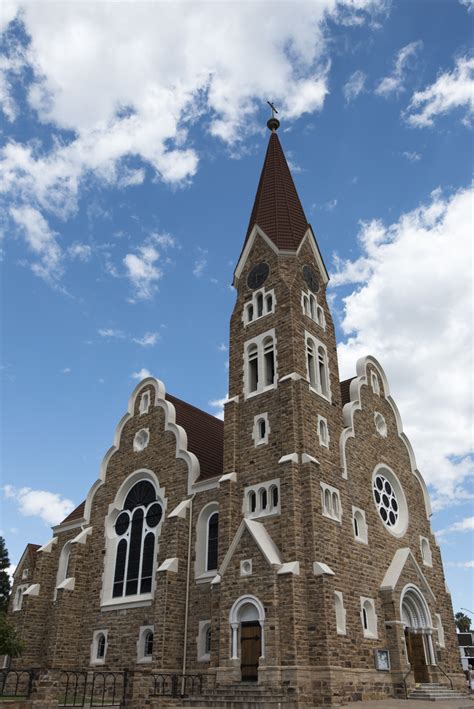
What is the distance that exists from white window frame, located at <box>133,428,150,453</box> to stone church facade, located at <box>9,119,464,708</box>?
0.37ft

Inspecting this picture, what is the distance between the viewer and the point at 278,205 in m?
30.3

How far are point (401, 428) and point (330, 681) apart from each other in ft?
48.7

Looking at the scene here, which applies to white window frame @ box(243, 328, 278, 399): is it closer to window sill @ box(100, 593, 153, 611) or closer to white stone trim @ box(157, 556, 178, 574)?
white stone trim @ box(157, 556, 178, 574)

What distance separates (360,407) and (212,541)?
8.87 m

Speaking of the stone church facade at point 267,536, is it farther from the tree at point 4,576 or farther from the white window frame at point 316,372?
the tree at point 4,576

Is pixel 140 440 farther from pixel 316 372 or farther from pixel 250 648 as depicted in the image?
pixel 250 648

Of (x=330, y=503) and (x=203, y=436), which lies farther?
(x=203, y=436)

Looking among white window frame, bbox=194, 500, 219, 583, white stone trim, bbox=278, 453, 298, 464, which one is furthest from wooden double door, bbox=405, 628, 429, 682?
white stone trim, bbox=278, 453, 298, 464

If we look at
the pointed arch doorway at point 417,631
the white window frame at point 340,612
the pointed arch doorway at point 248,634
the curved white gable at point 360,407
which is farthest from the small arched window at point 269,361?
the pointed arch doorway at point 417,631

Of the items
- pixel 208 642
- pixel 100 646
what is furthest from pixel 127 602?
pixel 208 642

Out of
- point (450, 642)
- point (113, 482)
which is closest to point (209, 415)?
point (113, 482)

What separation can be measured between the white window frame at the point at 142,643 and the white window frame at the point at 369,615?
8151 millimetres

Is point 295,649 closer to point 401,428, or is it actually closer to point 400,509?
point 400,509

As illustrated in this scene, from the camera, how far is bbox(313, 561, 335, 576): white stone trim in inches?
752
